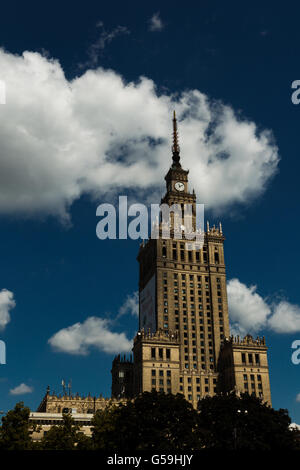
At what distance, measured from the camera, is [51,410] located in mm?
152250

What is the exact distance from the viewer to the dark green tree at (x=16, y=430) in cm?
8912

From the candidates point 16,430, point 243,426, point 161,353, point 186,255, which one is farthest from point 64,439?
point 186,255

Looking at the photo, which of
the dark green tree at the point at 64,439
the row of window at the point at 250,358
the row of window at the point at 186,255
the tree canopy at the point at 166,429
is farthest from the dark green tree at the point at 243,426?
the row of window at the point at 186,255

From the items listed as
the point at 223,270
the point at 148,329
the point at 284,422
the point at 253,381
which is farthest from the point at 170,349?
the point at 284,422

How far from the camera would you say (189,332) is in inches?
6959

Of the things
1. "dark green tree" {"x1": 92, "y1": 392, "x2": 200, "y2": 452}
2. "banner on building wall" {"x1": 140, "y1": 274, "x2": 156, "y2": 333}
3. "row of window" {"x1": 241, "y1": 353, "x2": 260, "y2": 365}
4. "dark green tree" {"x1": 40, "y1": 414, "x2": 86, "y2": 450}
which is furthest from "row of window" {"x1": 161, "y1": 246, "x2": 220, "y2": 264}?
"dark green tree" {"x1": 40, "y1": 414, "x2": 86, "y2": 450}

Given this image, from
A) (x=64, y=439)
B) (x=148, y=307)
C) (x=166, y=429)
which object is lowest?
(x=64, y=439)

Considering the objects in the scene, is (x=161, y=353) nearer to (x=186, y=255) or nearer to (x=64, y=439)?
(x=186, y=255)

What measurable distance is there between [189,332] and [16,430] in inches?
3664

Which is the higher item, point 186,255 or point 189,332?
Answer: point 186,255

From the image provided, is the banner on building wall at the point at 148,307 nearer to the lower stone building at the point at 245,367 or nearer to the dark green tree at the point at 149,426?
the lower stone building at the point at 245,367

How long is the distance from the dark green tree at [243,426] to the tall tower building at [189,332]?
5402cm

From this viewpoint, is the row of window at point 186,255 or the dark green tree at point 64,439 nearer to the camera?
the dark green tree at point 64,439
